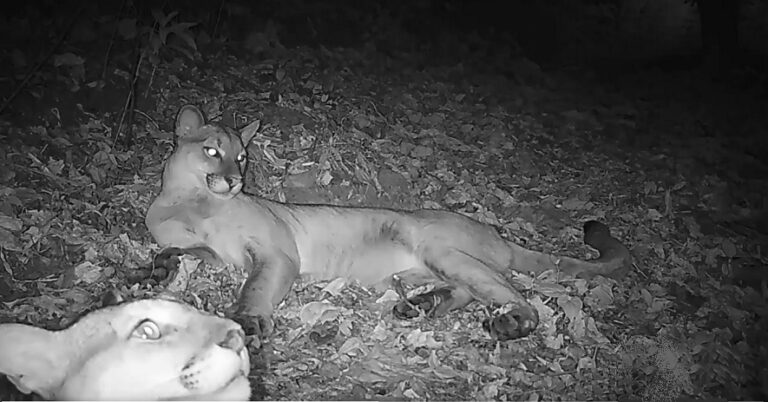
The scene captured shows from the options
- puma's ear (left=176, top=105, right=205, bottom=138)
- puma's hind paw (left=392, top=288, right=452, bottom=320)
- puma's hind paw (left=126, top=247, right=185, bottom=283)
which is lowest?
puma's hind paw (left=126, top=247, right=185, bottom=283)

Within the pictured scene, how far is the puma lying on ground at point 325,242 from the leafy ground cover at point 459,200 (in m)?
0.13

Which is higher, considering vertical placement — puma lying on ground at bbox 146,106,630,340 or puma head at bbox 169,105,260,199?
puma head at bbox 169,105,260,199

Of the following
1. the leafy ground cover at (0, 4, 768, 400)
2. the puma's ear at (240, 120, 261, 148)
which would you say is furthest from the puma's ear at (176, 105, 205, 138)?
the leafy ground cover at (0, 4, 768, 400)

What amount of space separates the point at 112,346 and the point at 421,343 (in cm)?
193

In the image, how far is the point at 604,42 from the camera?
11.2m

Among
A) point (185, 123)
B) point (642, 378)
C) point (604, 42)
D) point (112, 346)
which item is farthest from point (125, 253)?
point (604, 42)

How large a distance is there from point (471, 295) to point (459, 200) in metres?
1.86

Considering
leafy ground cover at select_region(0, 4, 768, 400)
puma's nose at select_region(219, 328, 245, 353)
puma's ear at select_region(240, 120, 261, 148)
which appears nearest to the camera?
puma's nose at select_region(219, 328, 245, 353)

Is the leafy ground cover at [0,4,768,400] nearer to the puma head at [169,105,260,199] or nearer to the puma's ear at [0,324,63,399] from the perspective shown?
the puma head at [169,105,260,199]

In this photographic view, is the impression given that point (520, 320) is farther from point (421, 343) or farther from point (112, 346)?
point (112, 346)

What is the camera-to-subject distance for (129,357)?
2447 millimetres

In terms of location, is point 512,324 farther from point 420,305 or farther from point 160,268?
point 160,268

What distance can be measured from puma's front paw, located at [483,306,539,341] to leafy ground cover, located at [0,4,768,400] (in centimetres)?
5

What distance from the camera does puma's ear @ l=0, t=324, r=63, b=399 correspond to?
2469 mm
